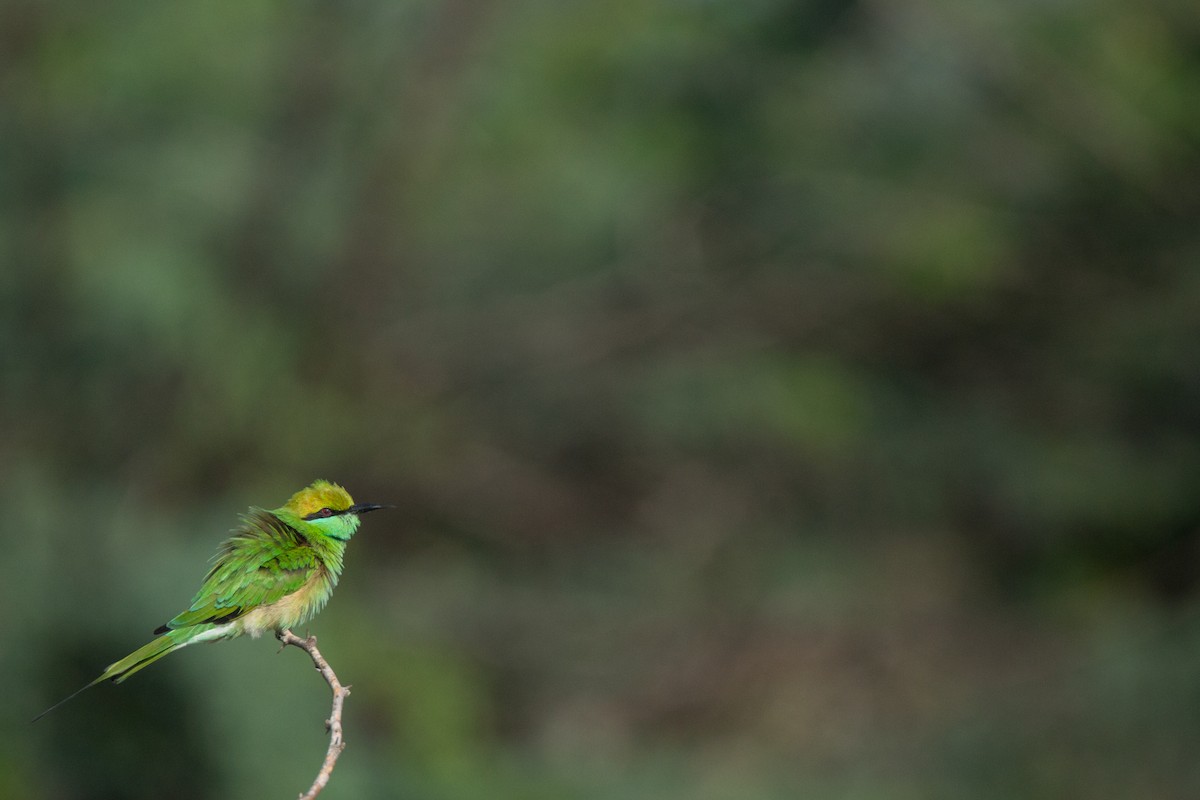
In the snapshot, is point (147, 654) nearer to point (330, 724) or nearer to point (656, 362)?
point (330, 724)

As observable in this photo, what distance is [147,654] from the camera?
1.38 metres

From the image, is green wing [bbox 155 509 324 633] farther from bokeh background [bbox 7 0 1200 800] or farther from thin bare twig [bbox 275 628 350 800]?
bokeh background [bbox 7 0 1200 800]

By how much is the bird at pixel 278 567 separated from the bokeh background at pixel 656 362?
3.80m

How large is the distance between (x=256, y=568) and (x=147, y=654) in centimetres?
25

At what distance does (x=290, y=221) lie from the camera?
7711mm

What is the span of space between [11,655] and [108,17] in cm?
414

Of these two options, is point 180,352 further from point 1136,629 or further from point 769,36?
point 1136,629

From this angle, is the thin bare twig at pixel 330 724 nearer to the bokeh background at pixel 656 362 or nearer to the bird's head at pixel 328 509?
the bird's head at pixel 328 509

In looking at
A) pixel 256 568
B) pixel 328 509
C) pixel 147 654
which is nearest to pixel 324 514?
pixel 328 509

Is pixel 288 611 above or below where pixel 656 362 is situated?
below

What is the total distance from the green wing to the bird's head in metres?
0.04

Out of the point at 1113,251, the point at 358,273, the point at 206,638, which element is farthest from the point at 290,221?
the point at 206,638

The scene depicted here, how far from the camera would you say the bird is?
1576 millimetres

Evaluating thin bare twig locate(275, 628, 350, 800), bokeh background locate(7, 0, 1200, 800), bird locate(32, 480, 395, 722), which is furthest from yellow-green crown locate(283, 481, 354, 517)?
bokeh background locate(7, 0, 1200, 800)
